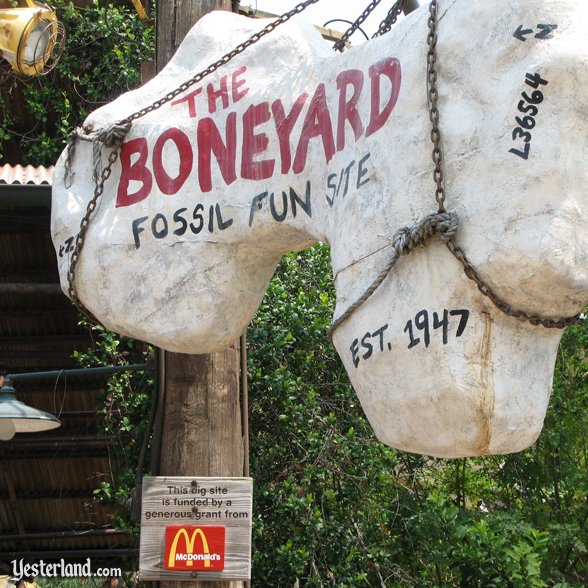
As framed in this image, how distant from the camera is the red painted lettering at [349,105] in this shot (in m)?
2.98

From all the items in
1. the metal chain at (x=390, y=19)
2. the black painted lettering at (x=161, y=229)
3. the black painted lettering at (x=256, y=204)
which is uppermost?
the metal chain at (x=390, y=19)

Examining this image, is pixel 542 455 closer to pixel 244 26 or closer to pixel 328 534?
pixel 328 534

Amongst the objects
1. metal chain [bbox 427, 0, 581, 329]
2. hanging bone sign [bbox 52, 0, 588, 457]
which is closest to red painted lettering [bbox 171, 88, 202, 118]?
hanging bone sign [bbox 52, 0, 588, 457]

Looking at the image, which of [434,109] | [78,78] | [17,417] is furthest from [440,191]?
[78,78]

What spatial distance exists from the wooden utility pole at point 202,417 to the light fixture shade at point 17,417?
3.80 ft

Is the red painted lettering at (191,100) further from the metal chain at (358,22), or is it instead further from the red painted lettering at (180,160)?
the metal chain at (358,22)

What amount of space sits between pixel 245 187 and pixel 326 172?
370mm

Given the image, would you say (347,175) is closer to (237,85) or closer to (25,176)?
(237,85)

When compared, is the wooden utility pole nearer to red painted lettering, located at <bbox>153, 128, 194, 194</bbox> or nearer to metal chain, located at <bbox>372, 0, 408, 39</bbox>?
red painted lettering, located at <bbox>153, 128, 194, 194</bbox>

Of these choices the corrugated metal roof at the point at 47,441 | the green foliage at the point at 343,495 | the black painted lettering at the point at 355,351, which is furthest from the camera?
the corrugated metal roof at the point at 47,441

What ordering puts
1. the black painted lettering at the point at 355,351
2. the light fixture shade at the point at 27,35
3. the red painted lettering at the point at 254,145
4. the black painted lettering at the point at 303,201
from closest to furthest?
the black painted lettering at the point at 355,351 → the black painted lettering at the point at 303,201 → the red painted lettering at the point at 254,145 → the light fixture shade at the point at 27,35

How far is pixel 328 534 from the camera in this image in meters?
5.56

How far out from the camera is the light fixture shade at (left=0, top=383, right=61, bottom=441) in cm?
504

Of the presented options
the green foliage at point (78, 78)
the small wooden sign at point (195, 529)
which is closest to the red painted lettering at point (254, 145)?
the small wooden sign at point (195, 529)
